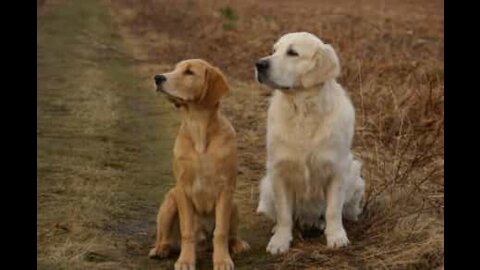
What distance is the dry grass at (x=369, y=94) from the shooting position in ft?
18.8

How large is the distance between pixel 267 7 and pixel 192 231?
22.4 metres

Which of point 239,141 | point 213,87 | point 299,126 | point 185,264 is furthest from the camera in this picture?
point 239,141

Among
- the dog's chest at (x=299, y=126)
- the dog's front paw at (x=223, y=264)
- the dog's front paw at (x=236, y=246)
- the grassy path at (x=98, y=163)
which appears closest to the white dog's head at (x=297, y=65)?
the dog's chest at (x=299, y=126)

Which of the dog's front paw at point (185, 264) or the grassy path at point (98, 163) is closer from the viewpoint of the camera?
the dog's front paw at point (185, 264)

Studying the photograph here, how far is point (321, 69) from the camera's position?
5.65 meters

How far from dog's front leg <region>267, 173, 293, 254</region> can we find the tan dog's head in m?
0.77

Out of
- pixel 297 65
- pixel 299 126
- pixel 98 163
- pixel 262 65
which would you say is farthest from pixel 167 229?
pixel 98 163

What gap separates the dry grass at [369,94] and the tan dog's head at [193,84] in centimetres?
118

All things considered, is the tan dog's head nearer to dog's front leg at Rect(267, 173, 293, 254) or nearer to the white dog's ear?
the white dog's ear

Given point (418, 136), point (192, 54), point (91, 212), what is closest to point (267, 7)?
point (192, 54)

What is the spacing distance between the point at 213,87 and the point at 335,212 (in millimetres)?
1221

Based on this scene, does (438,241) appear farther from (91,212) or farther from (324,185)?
(91,212)

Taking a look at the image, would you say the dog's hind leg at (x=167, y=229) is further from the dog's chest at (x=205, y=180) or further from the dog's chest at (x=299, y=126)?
the dog's chest at (x=299, y=126)

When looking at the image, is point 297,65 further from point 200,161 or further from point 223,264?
point 223,264
